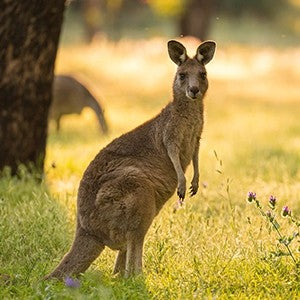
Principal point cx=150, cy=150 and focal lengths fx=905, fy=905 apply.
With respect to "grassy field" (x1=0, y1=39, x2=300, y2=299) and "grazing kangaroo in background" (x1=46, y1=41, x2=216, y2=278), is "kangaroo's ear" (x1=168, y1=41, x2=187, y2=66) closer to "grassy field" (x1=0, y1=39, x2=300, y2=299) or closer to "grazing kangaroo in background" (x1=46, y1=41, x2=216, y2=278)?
"grazing kangaroo in background" (x1=46, y1=41, x2=216, y2=278)

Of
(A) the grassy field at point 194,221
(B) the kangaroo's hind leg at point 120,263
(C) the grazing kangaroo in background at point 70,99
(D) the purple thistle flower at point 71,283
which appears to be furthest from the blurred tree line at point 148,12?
(D) the purple thistle flower at point 71,283

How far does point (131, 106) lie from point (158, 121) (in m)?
9.53

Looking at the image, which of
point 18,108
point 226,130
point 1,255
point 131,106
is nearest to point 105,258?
point 1,255

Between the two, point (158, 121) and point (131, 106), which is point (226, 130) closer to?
point (131, 106)

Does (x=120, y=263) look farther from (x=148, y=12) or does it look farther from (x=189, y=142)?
(x=148, y=12)

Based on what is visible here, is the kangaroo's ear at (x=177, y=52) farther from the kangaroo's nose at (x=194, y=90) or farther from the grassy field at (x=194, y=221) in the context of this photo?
the grassy field at (x=194, y=221)

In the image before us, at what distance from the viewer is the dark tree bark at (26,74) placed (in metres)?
7.63

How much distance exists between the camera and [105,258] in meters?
5.57

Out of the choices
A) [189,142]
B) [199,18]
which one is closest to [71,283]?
[189,142]

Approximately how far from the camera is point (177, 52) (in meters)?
5.71

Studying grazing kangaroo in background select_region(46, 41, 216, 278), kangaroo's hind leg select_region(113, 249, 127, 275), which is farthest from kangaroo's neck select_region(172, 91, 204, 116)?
kangaroo's hind leg select_region(113, 249, 127, 275)

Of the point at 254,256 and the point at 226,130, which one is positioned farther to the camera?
the point at 226,130

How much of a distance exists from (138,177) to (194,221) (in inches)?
49.1

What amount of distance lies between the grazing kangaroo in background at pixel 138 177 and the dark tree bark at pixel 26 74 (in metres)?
2.34
